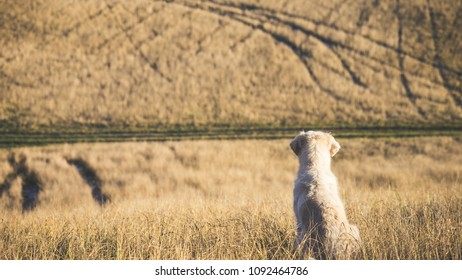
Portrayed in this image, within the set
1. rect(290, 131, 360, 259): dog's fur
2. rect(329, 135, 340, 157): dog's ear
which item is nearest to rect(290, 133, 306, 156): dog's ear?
rect(290, 131, 360, 259): dog's fur

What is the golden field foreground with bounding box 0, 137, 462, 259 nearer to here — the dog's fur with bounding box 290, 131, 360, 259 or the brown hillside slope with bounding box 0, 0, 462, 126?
the dog's fur with bounding box 290, 131, 360, 259

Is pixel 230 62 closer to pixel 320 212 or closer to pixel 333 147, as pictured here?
pixel 333 147

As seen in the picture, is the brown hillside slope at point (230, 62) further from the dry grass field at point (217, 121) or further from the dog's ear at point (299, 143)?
the dog's ear at point (299, 143)

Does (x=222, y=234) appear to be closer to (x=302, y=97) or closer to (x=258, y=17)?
(x=302, y=97)

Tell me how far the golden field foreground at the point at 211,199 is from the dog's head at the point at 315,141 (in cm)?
91

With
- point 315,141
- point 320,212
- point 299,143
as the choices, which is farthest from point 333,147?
point 320,212

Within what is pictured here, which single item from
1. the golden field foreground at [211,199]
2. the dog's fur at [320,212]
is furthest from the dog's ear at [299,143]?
the golden field foreground at [211,199]

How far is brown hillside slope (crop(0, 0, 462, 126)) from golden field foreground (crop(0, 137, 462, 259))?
26.5 ft

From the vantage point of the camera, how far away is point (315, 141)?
4910 mm

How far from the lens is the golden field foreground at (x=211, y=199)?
4.71 m

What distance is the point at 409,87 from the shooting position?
32625 mm

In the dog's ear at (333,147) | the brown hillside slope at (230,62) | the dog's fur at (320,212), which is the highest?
the brown hillside slope at (230,62)
